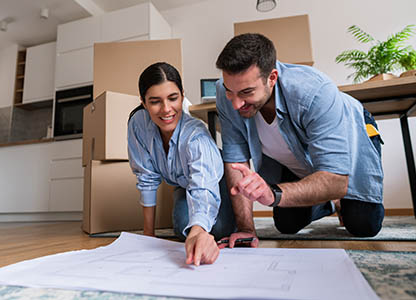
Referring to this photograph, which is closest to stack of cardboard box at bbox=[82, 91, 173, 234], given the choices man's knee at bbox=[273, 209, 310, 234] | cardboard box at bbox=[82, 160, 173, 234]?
cardboard box at bbox=[82, 160, 173, 234]

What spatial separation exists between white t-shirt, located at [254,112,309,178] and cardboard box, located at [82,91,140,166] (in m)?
0.76

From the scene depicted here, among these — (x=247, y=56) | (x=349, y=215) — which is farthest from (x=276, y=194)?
(x=349, y=215)

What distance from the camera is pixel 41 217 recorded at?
2756 mm

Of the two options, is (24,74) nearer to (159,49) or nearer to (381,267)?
(159,49)

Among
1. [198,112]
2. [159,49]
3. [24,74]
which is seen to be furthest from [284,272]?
[24,74]

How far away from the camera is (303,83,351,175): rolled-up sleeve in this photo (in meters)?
0.76

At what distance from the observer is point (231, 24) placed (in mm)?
2652

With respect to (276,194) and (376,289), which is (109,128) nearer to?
(276,194)

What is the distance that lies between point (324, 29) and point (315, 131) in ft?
6.25

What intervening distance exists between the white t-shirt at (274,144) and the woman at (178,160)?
0.57ft

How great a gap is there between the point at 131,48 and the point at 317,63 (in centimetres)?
140

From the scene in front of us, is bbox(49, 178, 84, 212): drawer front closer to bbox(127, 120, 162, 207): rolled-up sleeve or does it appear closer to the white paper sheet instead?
bbox(127, 120, 162, 207): rolled-up sleeve

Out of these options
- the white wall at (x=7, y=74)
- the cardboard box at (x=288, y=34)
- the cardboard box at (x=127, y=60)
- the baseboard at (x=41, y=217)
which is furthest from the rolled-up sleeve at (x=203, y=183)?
the white wall at (x=7, y=74)

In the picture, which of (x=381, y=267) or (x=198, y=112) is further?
(x=198, y=112)
